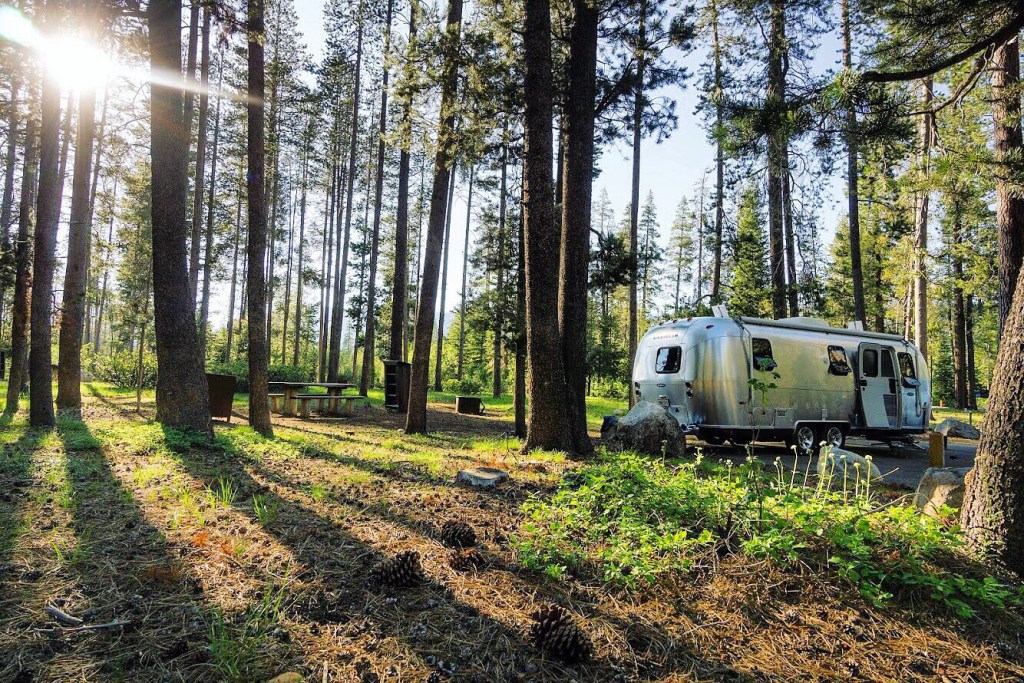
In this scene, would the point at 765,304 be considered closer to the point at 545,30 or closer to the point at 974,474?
the point at 545,30

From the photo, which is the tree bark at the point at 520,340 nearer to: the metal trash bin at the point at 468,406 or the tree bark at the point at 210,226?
the metal trash bin at the point at 468,406

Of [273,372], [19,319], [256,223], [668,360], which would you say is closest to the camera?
[256,223]

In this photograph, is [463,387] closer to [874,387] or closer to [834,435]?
[834,435]

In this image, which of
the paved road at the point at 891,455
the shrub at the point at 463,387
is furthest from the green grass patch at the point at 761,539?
the shrub at the point at 463,387

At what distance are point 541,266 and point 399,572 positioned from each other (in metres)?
4.86

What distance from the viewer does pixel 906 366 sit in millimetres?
11836

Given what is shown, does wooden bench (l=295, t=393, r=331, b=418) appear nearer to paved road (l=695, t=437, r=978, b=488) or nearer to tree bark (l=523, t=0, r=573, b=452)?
tree bark (l=523, t=0, r=573, b=452)

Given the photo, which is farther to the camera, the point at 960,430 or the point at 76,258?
the point at 960,430

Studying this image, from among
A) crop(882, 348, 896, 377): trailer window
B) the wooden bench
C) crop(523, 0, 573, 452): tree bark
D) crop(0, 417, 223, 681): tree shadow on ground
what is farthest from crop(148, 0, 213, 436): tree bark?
crop(882, 348, 896, 377): trailer window

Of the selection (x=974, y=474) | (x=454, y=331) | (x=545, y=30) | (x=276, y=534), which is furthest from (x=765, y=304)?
(x=454, y=331)

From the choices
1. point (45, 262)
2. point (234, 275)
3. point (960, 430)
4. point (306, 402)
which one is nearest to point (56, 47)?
point (45, 262)

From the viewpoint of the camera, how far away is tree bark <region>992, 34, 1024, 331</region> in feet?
15.0

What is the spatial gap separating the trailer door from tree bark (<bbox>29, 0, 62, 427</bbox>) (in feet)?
49.5

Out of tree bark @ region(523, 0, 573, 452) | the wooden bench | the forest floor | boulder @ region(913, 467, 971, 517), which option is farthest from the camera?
the wooden bench
